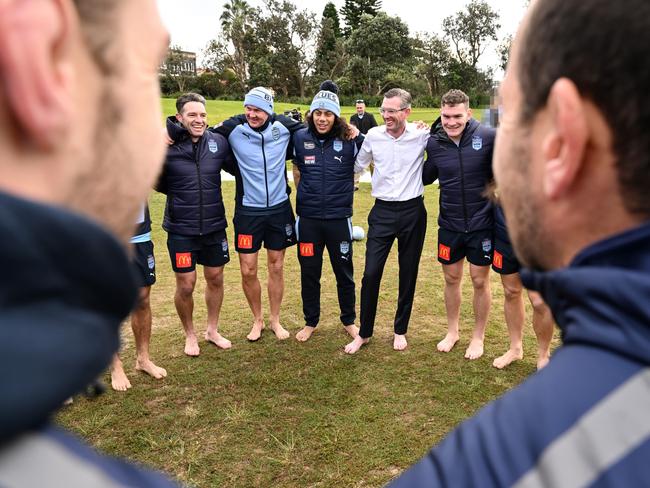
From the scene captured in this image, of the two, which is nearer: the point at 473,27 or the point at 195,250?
the point at 195,250

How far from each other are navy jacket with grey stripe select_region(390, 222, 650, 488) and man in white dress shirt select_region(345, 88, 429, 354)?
448cm

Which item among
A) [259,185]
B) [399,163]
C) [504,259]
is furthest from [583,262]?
[259,185]

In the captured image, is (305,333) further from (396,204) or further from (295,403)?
(396,204)

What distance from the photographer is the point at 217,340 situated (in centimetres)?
540

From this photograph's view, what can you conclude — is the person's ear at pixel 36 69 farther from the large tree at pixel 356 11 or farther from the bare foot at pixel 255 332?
the large tree at pixel 356 11

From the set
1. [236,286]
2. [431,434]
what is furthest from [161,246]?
[431,434]

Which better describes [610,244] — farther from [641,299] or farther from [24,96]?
[24,96]

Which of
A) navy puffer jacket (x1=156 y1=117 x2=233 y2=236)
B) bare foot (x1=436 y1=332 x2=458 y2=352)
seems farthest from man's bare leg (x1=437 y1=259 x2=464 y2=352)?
navy puffer jacket (x1=156 y1=117 x2=233 y2=236)

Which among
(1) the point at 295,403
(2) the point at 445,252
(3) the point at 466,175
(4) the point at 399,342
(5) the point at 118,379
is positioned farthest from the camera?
(4) the point at 399,342

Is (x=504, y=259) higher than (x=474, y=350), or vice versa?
(x=504, y=259)

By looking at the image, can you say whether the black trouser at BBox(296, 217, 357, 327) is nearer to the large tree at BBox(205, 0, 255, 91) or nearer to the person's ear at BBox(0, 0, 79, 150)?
the person's ear at BBox(0, 0, 79, 150)

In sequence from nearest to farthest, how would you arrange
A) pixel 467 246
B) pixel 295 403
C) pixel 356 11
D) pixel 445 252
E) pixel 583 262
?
pixel 583 262 < pixel 295 403 < pixel 467 246 < pixel 445 252 < pixel 356 11

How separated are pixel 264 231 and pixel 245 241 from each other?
23 centimetres

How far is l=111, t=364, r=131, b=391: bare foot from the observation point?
4.56 meters
